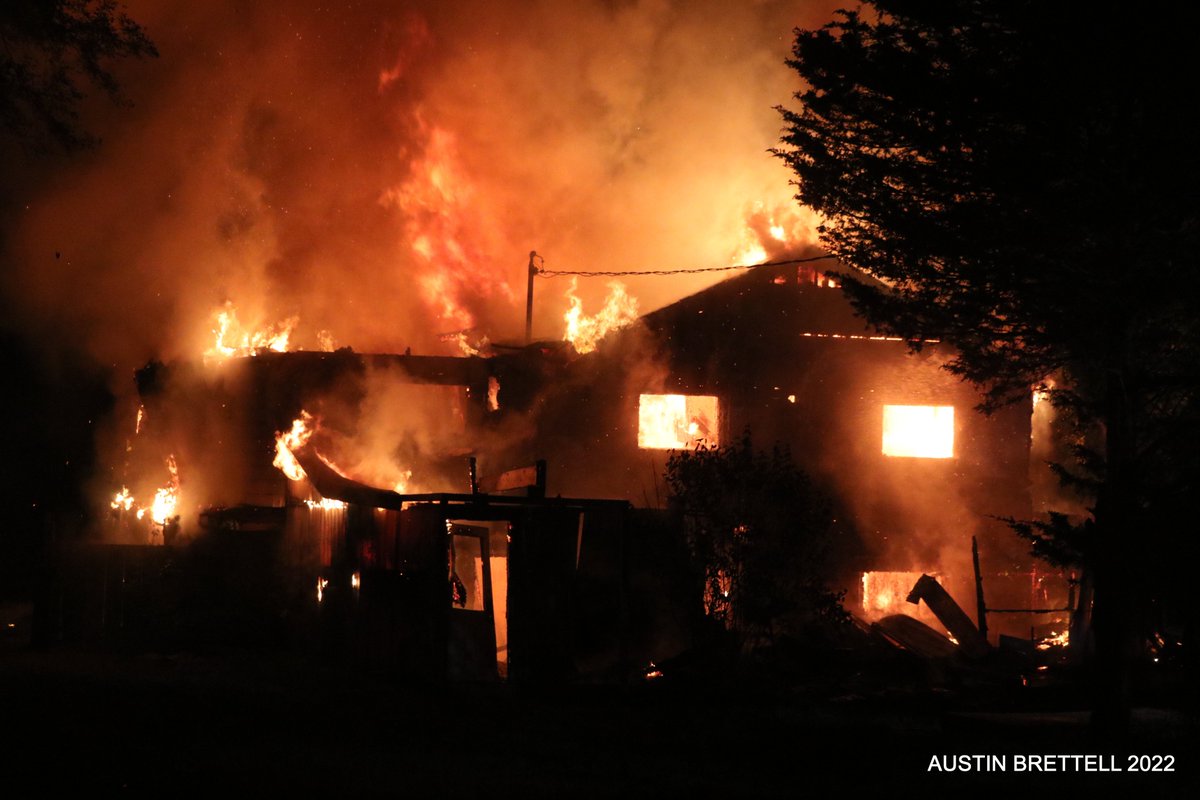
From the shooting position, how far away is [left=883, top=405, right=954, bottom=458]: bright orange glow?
101 feet

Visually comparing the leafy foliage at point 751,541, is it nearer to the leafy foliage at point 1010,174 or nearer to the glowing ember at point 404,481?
the leafy foliage at point 1010,174

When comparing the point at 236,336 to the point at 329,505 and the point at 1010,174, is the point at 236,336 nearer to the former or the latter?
the point at 329,505

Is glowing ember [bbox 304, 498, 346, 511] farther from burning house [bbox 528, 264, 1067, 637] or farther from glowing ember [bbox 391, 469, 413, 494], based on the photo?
burning house [bbox 528, 264, 1067, 637]

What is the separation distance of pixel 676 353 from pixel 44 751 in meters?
22.2

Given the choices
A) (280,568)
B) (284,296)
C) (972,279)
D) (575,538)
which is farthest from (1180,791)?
(284,296)

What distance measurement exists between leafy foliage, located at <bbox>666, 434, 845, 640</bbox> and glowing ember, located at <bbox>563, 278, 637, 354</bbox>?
24.5m

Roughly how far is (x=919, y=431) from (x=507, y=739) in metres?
A: 21.4

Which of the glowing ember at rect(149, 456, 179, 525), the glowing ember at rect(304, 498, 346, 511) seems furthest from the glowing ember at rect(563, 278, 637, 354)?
the glowing ember at rect(304, 498, 346, 511)

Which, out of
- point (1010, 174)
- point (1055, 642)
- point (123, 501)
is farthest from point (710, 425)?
point (123, 501)

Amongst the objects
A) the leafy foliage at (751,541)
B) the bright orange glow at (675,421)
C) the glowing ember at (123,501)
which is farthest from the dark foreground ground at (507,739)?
the glowing ember at (123,501)

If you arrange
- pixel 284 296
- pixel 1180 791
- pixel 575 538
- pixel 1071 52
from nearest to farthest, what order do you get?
1. pixel 1180 791
2. pixel 1071 52
3. pixel 575 538
4. pixel 284 296

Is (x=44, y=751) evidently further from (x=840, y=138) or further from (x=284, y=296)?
(x=284, y=296)

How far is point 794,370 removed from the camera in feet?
101

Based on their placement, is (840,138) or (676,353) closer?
(840,138)
